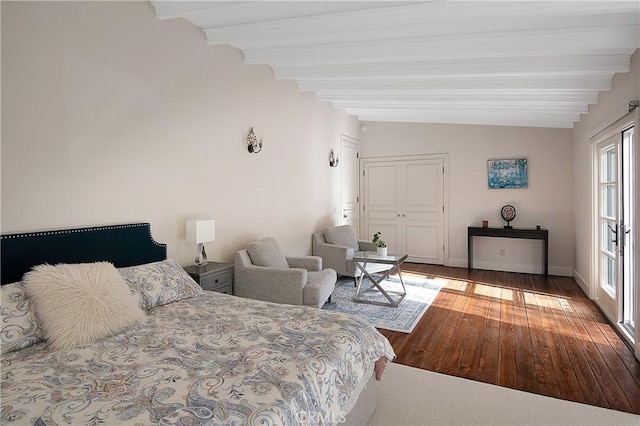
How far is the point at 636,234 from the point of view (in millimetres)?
2916

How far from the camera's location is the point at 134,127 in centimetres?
292

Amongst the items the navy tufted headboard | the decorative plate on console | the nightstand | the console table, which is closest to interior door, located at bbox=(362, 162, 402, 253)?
the console table

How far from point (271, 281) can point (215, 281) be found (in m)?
0.62

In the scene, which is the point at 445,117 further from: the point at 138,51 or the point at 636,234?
the point at 138,51

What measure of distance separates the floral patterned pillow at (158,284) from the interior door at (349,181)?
416cm

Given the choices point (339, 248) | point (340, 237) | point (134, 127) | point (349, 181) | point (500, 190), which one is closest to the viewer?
point (134, 127)

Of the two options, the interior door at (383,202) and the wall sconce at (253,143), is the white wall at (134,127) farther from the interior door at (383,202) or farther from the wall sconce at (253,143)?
the interior door at (383,202)

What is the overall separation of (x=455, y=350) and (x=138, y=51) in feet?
12.0

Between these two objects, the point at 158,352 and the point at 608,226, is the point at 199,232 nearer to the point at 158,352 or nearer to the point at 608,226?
the point at 158,352

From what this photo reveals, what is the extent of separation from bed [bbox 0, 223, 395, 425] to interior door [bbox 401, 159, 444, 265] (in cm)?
491

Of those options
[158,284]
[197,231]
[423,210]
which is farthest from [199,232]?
→ [423,210]

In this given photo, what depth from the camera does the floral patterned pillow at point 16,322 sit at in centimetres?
176

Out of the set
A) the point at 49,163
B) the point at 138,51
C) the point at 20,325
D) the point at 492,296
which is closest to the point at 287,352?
the point at 20,325

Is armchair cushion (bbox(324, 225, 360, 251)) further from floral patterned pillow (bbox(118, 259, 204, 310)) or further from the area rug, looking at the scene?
floral patterned pillow (bbox(118, 259, 204, 310))
